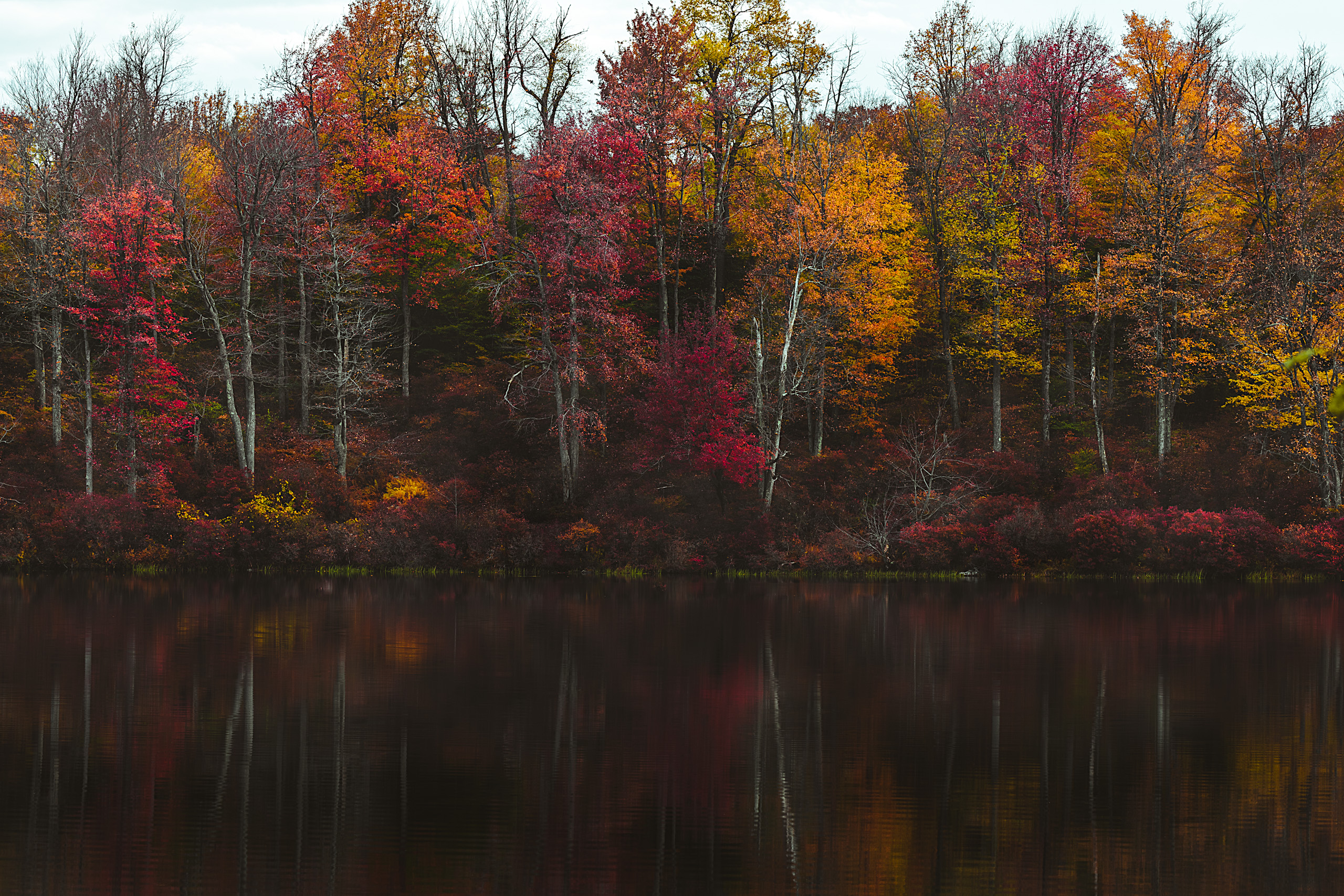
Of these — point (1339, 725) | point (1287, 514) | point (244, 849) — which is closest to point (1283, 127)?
point (1287, 514)

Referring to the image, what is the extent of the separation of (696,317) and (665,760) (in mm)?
33241

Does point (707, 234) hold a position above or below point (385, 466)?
above

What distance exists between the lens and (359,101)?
5169 centimetres

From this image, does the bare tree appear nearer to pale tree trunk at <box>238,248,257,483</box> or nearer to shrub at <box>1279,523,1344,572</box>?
shrub at <box>1279,523,1344,572</box>

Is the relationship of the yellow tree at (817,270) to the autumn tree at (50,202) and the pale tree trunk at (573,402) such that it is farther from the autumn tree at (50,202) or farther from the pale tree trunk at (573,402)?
the autumn tree at (50,202)

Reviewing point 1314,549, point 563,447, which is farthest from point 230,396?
point 1314,549

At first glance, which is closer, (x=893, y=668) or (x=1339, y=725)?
(x=1339, y=725)

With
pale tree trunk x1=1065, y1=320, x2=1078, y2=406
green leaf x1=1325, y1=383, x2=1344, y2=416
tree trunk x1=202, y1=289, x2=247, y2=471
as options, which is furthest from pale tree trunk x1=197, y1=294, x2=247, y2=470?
green leaf x1=1325, y1=383, x2=1344, y2=416

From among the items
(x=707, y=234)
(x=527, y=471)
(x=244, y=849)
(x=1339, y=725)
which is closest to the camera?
(x=244, y=849)

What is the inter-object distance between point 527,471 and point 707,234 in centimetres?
1388

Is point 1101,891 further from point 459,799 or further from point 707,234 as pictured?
point 707,234

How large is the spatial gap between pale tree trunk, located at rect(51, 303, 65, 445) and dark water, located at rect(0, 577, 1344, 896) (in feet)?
73.9

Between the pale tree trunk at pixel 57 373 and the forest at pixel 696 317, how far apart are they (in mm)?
176

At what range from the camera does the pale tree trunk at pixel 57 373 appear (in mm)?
40781
